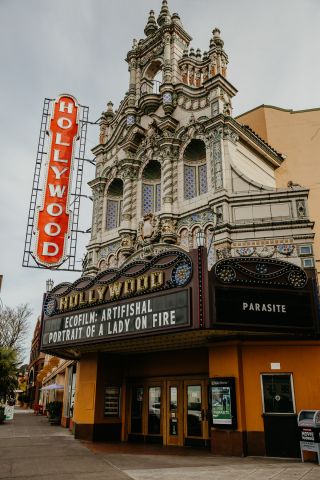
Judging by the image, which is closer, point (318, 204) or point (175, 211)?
point (175, 211)

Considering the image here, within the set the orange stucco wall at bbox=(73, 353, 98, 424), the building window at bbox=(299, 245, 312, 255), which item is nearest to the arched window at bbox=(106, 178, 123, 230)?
the orange stucco wall at bbox=(73, 353, 98, 424)

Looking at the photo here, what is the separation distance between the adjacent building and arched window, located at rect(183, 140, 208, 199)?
0.06m

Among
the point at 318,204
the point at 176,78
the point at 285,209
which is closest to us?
the point at 285,209

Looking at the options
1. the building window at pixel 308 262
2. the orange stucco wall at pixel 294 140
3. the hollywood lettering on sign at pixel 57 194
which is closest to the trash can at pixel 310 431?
the building window at pixel 308 262

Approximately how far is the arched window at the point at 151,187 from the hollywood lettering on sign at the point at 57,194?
13.2 ft

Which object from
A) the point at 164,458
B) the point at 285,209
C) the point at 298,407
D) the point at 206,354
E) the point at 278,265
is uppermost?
the point at 285,209

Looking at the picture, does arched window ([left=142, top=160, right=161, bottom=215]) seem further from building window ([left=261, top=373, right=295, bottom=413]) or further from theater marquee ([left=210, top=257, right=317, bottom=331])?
building window ([left=261, top=373, right=295, bottom=413])

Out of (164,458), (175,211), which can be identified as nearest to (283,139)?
(175,211)

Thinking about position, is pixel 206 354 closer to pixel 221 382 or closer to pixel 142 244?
pixel 221 382

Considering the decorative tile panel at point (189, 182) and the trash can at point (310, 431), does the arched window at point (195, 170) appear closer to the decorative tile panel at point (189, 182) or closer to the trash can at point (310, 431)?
the decorative tile panel at point (189, 182)

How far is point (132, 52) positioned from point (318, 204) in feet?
47.6

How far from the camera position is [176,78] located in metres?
22.1

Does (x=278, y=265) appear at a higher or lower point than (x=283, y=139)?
lower

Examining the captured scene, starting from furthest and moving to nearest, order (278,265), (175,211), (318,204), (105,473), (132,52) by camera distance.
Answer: (132,52), (318,204), (175,211), (278,265), (105,473)
